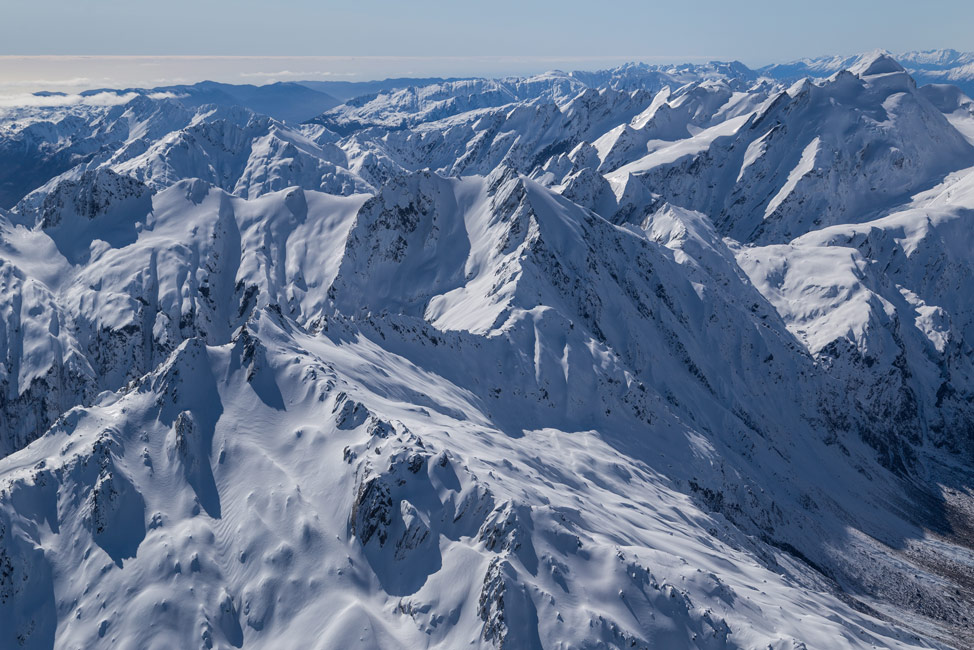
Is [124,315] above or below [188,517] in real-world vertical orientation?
below

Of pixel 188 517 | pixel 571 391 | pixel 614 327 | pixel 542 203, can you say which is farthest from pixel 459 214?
pixel 188 517

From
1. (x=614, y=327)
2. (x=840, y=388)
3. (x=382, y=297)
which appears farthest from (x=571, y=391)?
(x=840, y=388)

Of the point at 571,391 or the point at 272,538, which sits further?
the point at 571,391

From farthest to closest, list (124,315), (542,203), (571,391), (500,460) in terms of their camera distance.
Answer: (124,315) → (542,203) → (571,391) → (500,460)

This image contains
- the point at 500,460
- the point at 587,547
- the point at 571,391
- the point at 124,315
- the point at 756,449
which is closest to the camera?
the point at 587,547

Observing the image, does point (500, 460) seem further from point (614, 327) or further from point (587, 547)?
point (614, 327)

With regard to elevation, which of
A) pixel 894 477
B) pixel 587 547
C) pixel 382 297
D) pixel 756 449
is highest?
pixel 587 547
